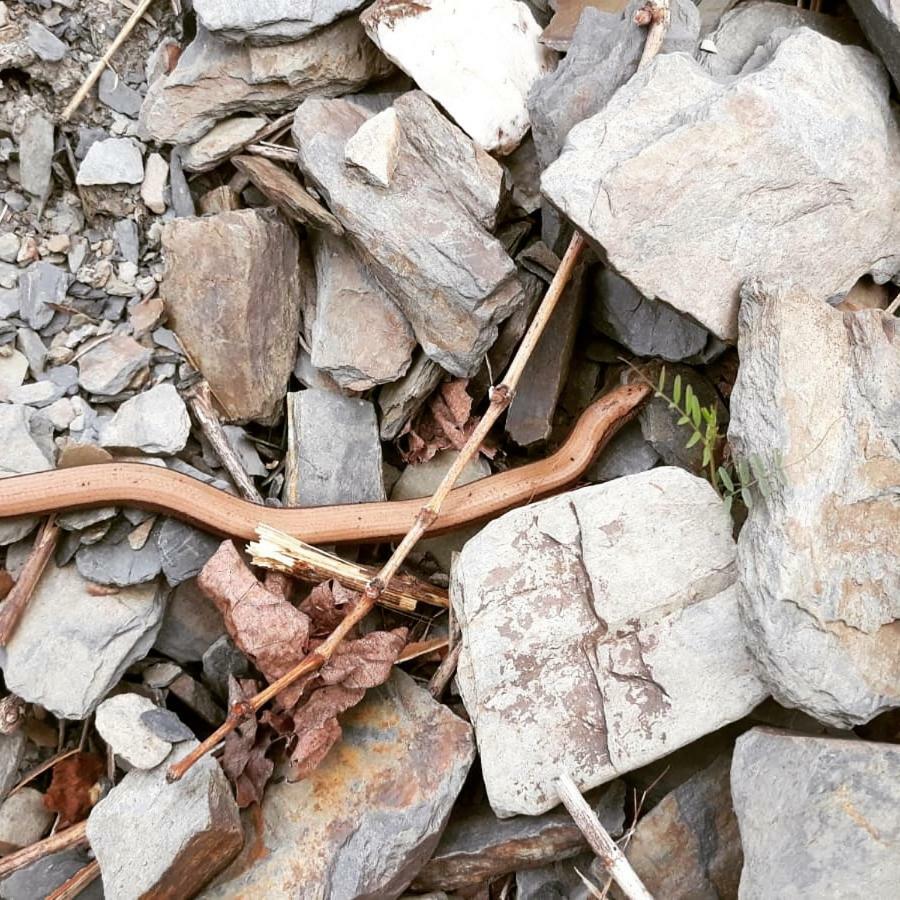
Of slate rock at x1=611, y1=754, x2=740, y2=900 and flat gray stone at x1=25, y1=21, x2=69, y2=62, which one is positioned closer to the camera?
slate rock at x1=611, y1=754, x2=740, y2=900

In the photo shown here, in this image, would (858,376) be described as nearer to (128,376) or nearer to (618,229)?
(618,229)

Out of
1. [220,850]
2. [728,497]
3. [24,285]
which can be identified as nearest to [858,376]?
[728,497]

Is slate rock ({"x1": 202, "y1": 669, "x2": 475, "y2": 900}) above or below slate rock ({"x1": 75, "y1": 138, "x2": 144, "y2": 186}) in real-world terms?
below

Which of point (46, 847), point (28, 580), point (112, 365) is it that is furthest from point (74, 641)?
point (112, 365)

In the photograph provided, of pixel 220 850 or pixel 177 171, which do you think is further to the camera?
pixel 177 171

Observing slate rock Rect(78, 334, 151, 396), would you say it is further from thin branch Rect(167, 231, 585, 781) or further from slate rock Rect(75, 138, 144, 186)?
thin branch Rect(167, 231, 585, 781)

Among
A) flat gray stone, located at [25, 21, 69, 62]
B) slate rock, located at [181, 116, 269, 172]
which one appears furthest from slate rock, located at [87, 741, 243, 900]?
flat gray stone, located at [25, 21, 69, 62]

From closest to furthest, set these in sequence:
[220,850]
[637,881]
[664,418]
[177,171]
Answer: [637,881]
[220,850]
[664,418]
[177,171]
